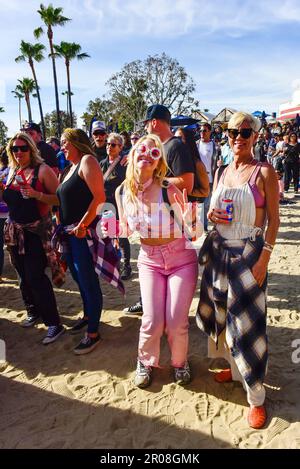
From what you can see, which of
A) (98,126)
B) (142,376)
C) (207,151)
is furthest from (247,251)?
(207,151)

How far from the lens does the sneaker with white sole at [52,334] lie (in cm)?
360

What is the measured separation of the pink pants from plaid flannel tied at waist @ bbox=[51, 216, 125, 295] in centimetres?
68

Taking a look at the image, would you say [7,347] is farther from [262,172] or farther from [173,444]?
[262,172]

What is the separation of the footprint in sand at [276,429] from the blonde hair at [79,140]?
260 cm

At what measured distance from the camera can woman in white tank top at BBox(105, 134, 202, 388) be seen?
2.58 m

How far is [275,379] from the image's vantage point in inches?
113

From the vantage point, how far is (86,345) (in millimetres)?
3418

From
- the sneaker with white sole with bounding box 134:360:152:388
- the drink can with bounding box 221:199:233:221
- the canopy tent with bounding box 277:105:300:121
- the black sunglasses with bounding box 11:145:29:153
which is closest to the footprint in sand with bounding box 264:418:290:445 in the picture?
the sneaker with white sole with bounding box 134:360:152:388

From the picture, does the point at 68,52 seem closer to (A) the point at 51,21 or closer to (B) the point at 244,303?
(A) the point at 51,21

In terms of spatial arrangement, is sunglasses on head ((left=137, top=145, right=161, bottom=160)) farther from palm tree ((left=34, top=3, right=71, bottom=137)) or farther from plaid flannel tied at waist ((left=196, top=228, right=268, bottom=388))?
palm tree ((left=34, top=3, right=71, bottom=137))

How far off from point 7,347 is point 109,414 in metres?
1.58
